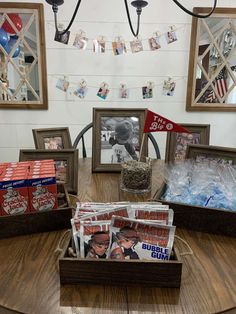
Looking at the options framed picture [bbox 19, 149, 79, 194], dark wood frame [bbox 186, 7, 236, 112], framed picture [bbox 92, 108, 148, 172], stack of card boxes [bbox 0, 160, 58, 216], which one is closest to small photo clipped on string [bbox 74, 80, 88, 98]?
dark wood frame [bbox 186, 7, 236, 112]

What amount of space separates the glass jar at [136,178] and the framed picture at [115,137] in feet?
0.86

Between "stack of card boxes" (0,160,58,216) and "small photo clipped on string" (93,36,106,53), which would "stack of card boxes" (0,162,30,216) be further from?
"small photo clipped on string" (93,36,106,53)

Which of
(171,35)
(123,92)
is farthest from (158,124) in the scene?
(171,35)

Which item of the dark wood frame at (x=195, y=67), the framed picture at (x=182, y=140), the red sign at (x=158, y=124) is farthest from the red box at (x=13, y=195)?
the dark wood frame at (x=195, y=67)

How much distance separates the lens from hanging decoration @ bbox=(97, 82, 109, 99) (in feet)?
8.78

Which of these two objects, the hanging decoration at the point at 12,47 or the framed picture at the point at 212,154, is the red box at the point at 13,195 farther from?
the hanging decoration at the point at 12,47

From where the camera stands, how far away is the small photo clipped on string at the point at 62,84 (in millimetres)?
2637

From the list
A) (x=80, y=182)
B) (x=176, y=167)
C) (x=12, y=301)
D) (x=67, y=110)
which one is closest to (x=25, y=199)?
(x=12, y=301)

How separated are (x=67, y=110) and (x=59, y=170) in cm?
153

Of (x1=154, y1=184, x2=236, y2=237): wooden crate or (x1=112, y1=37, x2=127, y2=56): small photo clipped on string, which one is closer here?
(x1=154, y1=184, x2=236, y2=237): wooden crate

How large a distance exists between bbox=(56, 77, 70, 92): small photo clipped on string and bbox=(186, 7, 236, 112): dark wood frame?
1.13 meters

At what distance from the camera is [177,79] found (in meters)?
2.67

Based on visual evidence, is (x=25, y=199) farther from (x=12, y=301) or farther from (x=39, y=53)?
(x=39, y=53)

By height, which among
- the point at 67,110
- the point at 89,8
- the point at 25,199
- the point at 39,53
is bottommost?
the point at 25,199
